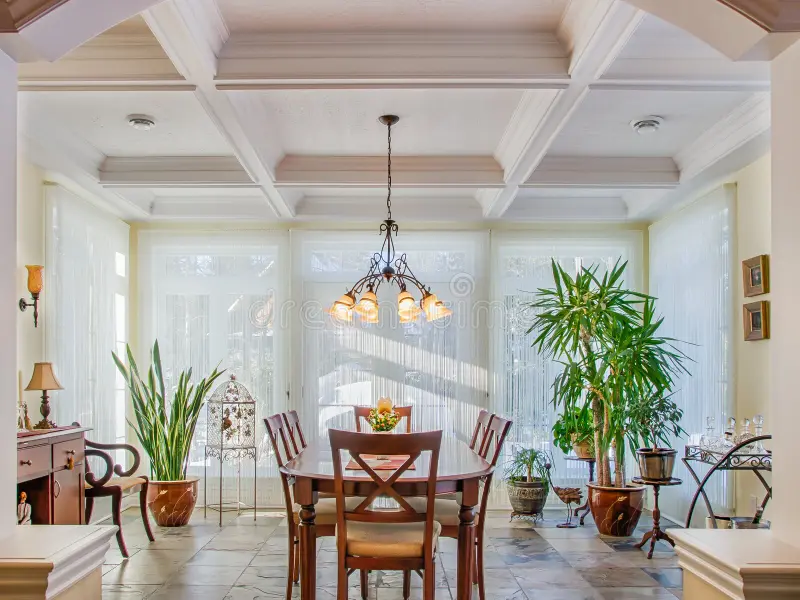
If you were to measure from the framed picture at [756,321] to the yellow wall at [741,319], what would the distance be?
54mm

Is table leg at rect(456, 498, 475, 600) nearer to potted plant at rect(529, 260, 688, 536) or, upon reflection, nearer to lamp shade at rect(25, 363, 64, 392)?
potted plant at rect(529, 260, 688, 536)

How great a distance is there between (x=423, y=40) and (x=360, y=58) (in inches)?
11.2

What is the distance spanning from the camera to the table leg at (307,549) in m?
3.47

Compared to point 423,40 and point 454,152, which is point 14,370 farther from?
point 454,152

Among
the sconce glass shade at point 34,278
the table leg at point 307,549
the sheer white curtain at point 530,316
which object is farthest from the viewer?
the sheer white curtain at point 530,316

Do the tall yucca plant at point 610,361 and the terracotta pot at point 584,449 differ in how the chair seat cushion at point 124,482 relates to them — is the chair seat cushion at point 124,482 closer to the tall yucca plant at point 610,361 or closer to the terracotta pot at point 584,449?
the tall yucca plant at point 610,361

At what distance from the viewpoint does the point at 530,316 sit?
21.9 feet

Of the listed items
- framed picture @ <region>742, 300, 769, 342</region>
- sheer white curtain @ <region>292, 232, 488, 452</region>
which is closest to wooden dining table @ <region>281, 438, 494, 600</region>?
framed picture @ <region>742, 300, 769, 342</region>

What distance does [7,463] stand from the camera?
204 centimetres

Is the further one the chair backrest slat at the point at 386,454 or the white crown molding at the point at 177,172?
the white crown molding at the point at 177,172

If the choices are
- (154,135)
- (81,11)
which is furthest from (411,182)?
(81,11)

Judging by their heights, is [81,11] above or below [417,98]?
below

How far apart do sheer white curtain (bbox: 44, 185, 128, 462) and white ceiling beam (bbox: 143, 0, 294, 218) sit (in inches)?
69.2

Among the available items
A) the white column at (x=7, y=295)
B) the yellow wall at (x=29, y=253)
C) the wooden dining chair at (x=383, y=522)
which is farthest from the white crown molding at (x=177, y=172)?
the white column at (x=7, y=295)
